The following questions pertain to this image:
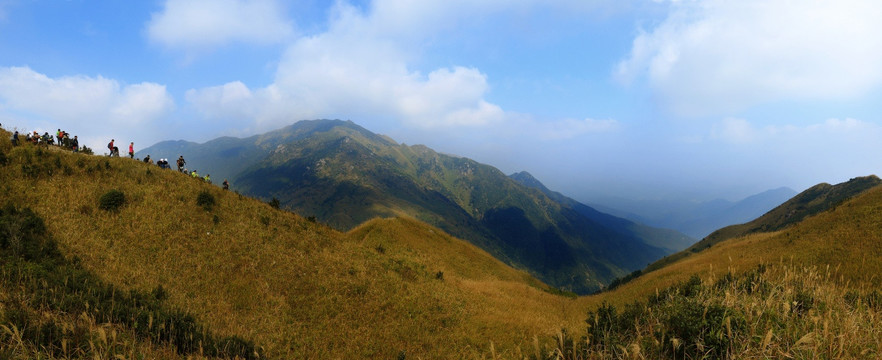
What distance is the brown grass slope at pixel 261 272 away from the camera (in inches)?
571

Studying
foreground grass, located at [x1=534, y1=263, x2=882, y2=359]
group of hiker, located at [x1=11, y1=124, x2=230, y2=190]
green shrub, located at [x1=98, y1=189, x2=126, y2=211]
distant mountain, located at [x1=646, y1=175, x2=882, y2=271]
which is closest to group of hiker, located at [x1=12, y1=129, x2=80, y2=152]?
group of hiker, located at [x1=11, y1=124, x2=230, y2=190]

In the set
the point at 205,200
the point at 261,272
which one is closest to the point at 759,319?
the point at 261,272

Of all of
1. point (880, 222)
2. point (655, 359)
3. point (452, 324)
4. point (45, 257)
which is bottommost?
point (452, 324)

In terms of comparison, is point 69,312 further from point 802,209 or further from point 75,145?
point 802,209

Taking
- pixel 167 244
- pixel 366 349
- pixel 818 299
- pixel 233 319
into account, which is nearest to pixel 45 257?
pixel 167 244

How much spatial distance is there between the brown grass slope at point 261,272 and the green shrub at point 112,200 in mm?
376

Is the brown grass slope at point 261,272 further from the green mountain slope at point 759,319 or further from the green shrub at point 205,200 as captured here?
the green mountain slope at point 759,319

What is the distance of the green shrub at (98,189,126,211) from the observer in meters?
19.8

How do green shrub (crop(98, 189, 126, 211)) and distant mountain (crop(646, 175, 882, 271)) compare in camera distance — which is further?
distant mountain (crop(646, 175, 882, 271))

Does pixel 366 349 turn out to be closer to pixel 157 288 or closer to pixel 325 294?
pixel 325 294

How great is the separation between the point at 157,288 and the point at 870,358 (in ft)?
73.0

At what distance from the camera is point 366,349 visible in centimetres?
1369

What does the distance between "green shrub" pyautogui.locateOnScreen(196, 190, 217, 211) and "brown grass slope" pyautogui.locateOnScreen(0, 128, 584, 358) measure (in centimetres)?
38

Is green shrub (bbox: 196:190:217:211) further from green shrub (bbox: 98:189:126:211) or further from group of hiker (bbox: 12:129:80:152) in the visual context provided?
group of hiker (bbox: 12:129:80:152)
